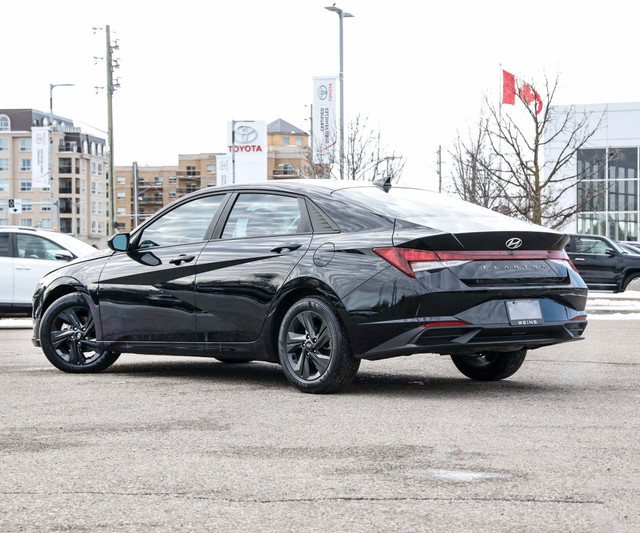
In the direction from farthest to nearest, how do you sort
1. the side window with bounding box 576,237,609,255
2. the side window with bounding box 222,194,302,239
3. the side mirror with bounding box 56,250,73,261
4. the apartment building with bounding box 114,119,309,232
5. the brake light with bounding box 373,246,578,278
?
the apartment building with bounding box 114,119,309,232, the side window with bounding box 576,237,609,255, the side mirror with bounding box 56,250,73,261, the side window with bounding box 222,194,302,239, the brake light with bounding box 373,246,578,278

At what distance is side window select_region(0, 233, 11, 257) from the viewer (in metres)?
17.0

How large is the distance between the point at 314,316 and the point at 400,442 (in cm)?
195

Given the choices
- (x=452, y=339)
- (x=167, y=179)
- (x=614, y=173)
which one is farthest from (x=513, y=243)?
(x=167, y=179)

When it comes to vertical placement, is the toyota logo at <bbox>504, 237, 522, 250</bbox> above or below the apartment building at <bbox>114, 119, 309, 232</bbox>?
below

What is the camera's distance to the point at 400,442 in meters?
5.43

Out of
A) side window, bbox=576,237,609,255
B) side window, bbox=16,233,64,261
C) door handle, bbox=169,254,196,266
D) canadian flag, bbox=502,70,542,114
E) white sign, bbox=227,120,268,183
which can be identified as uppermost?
canadian flag, bbox=502,70,542,114

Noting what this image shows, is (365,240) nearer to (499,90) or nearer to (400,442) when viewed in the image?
(400,442)

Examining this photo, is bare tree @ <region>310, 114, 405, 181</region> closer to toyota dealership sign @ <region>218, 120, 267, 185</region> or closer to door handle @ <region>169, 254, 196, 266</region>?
toyota dealership sign @ <region>218, 120, 267, 185</region>

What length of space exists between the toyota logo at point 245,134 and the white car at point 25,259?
3355cm

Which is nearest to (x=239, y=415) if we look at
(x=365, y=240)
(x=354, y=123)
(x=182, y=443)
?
(x=182, y=443)

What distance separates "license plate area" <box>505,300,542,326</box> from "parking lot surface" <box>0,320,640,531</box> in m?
0.51

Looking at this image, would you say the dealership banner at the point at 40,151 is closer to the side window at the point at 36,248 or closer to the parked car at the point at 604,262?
the parked car at the point at 604,262

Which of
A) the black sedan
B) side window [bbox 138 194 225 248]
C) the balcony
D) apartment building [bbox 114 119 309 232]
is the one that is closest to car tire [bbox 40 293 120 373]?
the black sedan

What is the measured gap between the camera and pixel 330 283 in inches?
279
